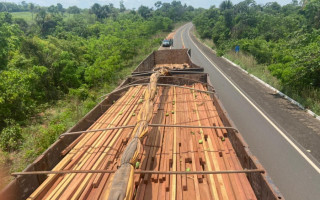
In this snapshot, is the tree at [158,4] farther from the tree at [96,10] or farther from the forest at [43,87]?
the forest at [43,87]

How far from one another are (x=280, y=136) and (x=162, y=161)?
21.0ft

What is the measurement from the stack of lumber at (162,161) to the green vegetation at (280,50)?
8039mm

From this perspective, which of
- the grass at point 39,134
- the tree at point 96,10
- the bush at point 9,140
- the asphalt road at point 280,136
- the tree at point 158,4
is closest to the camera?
the asphalt road at point 280,136

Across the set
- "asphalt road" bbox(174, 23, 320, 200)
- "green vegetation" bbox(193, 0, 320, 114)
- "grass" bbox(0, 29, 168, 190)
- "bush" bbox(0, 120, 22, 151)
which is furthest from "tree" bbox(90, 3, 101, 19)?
"bush" bbox(0, 120, 22, 151)

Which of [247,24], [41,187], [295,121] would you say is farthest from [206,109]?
[247,24]

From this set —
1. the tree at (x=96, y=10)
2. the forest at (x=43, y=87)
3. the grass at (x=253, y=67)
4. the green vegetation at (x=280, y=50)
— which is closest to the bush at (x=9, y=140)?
the forest at (x=43, y=87)

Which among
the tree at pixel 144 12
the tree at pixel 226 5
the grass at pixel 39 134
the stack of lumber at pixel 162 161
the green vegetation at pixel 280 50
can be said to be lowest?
the grass at pixel 39 134

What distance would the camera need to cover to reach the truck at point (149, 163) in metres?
3.20

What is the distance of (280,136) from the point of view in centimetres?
840

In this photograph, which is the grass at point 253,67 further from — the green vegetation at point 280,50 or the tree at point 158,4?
the tree at point 158,4

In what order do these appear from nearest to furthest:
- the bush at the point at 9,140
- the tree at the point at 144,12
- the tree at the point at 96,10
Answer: the bush at the point at 9,140 → the tree at the point at 96,10 → the tree at the point at 144,12

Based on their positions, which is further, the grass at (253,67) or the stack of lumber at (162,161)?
the grass at (253,67)

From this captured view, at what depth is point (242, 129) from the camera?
30.2 feet

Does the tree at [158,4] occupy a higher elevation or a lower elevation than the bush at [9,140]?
higher
